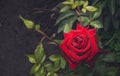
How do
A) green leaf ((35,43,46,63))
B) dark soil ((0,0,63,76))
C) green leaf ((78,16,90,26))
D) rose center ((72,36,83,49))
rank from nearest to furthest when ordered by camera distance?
rose center ((72,36,83,49)) → green leaf ((35,43,46,63)) → green leaf ((78,16,90,26)) → dark soil ((0,0,63,76))

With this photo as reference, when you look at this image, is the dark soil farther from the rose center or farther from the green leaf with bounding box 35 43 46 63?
the rose center

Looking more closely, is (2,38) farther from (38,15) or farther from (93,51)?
(93,51)

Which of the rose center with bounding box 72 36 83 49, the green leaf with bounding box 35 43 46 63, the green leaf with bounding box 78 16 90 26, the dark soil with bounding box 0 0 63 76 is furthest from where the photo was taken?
the dark soil with bounding box 0 0 63 76

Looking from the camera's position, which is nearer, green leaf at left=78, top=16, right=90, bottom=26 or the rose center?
the rose center

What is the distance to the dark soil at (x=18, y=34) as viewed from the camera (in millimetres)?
2678

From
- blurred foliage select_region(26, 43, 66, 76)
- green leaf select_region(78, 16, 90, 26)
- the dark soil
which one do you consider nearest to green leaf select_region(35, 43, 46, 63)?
blurred foliage select_region(26, 43, 66, 76)

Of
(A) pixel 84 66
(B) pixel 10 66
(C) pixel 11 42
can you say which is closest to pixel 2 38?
(C) pixel 11 42

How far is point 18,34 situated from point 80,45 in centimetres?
138

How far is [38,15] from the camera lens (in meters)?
2.85

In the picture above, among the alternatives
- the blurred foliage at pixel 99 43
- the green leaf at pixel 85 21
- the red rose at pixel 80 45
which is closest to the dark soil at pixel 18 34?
the blurred foliage at pixel 99 43

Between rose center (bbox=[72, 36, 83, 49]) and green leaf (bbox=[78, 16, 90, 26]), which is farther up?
green leaf (bbox=[78, 16, 90, 26])

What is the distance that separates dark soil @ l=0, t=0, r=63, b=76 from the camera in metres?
2.68

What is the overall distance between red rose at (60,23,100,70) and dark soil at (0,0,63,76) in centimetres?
113

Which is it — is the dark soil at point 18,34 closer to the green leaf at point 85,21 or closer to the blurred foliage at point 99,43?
the blurred foliage at point 99,43
